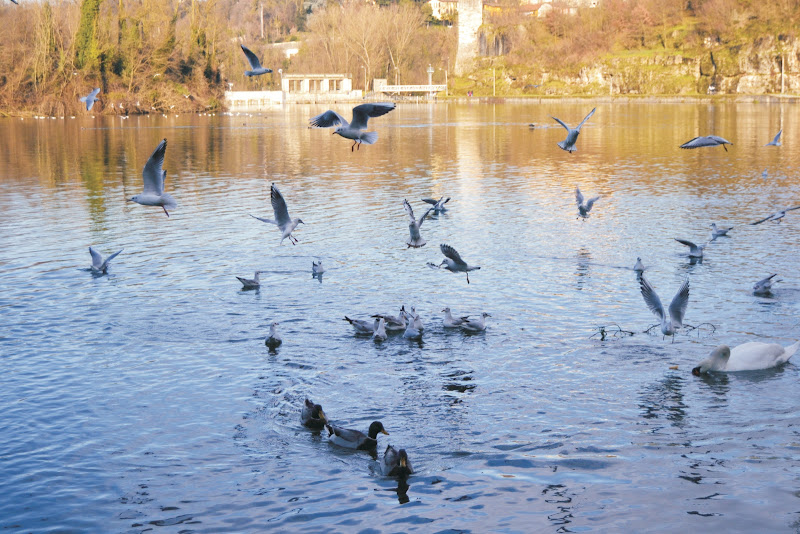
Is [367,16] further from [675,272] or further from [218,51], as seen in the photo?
[675,272]

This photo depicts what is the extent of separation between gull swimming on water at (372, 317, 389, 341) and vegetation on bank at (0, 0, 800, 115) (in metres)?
76.6

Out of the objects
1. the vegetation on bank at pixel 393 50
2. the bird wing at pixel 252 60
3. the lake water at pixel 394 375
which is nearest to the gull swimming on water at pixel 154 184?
the lake water at pixel 394 375

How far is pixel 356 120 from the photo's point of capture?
1191 centimetres

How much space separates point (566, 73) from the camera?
127 meters

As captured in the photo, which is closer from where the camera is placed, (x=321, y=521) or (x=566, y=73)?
(x=321, y=521)

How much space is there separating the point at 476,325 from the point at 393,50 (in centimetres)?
13822

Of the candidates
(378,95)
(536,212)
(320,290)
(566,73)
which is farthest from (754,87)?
(320,290)

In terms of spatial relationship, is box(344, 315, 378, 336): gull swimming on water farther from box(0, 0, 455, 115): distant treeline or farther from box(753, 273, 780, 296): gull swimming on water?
box(0, 0, 455, 115): distant treeline

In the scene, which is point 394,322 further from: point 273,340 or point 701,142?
point 701,142

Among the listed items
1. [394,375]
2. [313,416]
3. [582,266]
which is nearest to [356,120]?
[394,375]

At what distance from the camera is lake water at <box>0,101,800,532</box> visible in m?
7.26

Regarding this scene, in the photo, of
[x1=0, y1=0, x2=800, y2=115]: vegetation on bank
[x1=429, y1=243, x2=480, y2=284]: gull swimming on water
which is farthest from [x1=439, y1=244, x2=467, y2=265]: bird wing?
[x1=0, y1=0, x2=800, y2=115]: vegetation on bank

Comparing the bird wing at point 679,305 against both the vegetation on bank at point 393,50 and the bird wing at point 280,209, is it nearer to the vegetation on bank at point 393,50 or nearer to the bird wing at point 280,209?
the bird wing at point 280,209

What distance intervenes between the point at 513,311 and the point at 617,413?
4.10m
